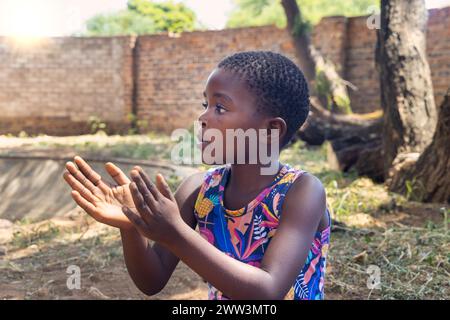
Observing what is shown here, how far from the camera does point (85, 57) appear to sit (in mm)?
12305

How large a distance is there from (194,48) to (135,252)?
1035 centimetres

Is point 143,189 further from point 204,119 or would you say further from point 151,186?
point 204,119

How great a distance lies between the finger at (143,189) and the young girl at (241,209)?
0.11ft

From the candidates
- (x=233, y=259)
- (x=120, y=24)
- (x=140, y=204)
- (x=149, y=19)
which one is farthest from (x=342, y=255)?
(x=120, y=24)

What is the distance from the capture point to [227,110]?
1.54 m

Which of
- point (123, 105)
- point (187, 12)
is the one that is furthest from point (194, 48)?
point (187, 12)

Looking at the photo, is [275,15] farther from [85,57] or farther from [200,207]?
[200,207]

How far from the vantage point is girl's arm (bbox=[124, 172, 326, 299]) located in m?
1.21

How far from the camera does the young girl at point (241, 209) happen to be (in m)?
1.29

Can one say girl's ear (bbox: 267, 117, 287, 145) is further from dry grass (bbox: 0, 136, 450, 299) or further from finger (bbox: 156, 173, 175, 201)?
dry grass (bbox: 0, 136, 450, 299)

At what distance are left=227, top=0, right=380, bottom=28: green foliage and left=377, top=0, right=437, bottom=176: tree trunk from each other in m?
22.1

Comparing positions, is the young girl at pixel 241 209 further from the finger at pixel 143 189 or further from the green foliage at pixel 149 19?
the green foliage at pixel 149 19

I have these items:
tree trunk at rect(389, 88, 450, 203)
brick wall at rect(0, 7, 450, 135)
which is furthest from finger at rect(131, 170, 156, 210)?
brick wall at rect(0, 7, 450, 135)

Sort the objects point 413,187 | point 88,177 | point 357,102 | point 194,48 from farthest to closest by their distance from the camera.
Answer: point 194,48
point 357,102
point 413,187
point 88,177
